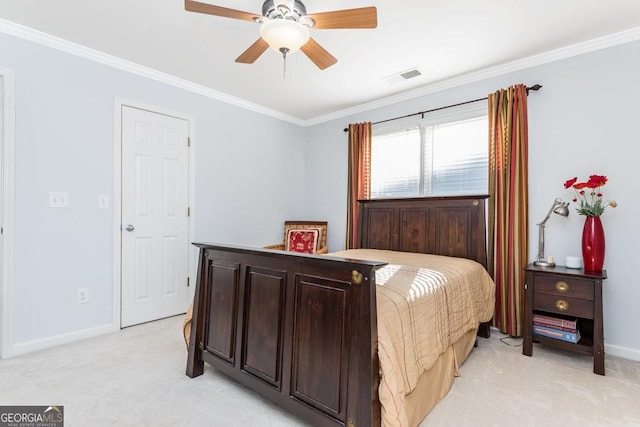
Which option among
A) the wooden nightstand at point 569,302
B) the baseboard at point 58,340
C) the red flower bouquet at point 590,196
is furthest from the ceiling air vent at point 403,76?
the baseboard at point 58,340

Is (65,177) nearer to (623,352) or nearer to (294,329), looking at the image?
(294,329)

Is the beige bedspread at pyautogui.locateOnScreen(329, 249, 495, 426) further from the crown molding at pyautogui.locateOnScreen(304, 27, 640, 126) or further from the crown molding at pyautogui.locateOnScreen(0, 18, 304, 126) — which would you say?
the crown molding at pyautogui.locateOnScreen(0, 18, 304, 126)

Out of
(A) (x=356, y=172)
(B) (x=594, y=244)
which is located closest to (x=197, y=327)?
(A) (x=356, y=172)

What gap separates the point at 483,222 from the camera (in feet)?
Result: 9.30

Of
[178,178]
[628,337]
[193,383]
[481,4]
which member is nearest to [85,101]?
[178,178]

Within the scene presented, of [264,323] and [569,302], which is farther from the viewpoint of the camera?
[569,302]

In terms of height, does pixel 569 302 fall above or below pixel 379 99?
below

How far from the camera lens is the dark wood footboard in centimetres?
133

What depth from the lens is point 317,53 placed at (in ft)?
7.17

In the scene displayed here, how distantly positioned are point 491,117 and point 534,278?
5.01 feet

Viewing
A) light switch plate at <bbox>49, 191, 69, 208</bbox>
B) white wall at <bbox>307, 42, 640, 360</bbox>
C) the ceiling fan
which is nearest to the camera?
the ceiling fan

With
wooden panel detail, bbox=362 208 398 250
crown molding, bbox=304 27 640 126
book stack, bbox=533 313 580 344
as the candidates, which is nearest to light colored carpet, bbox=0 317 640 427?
book stack, bbox=533 313 580 344

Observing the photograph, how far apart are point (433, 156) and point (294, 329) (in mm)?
2651

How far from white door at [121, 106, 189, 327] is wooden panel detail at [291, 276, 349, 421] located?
2.24m
